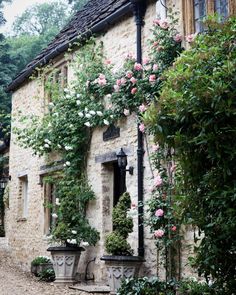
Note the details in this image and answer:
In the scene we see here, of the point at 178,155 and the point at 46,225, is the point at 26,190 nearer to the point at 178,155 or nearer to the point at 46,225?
the point at 46,225

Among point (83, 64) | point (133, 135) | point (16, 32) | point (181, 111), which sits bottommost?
point (181, 111)

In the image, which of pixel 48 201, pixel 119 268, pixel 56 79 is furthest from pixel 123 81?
pixel 48 201

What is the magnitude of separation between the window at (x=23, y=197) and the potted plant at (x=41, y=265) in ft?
10.2

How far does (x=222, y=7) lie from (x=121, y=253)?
15.0 feet

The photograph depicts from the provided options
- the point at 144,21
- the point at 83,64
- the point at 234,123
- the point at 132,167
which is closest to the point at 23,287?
the point at 132,167

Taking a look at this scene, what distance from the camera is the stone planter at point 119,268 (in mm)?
8844

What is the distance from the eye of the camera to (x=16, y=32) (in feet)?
156

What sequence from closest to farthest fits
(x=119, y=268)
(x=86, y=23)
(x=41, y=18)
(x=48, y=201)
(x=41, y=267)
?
1. (x=119, y=268)
2. (x=41, y=267)
3. (x=86, y=23)
4. (x=48, y=201)
5. (x=41, y=18)

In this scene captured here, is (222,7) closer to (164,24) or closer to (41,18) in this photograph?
(164,24)

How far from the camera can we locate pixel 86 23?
42.2 ft

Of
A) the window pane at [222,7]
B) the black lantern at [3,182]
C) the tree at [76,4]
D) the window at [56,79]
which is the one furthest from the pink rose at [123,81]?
the tree at [76,4]

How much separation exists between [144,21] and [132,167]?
2.95 m

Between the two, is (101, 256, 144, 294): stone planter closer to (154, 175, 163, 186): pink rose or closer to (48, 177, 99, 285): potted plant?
(154, 175, 163, 186): pink rose

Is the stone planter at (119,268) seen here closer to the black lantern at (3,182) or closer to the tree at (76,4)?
the black lantern at (3,182)
